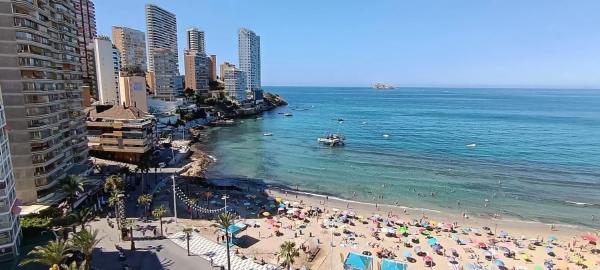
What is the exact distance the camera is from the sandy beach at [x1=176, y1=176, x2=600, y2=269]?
40.4 metres

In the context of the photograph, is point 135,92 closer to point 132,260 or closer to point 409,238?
point 132,260

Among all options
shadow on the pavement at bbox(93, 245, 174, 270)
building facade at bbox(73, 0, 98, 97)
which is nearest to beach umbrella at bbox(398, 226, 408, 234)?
shadow on the pavement at bbox(93, 245, 174, 270)

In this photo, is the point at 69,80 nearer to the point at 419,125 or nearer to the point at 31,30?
the point at 31,30

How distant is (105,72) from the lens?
137m

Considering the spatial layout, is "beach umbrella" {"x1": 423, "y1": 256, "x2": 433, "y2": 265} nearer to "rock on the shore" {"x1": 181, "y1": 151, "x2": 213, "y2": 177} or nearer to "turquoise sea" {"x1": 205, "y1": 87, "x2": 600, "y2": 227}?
"turquoise sea" {"x1": 205, "y1": 87, "x2": 600, "y2": 227}

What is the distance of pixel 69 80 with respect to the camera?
5406cm

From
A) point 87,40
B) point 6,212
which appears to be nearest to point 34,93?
point 6,212

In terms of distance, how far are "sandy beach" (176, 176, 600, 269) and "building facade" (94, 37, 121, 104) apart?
337ft

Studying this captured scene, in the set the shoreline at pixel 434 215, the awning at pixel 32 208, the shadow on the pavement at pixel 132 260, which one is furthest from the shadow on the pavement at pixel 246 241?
the awning at pixel 32 208

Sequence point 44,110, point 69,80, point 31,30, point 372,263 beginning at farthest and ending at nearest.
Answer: point 69,80 → point 44,110 → point 31,30 → point 372,263

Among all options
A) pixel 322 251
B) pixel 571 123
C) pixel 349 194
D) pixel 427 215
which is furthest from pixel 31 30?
pixel 571 123

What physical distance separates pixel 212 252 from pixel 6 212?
57.1 ft

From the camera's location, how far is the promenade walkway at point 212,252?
35.0 meters

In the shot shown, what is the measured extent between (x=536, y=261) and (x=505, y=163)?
49500mm
